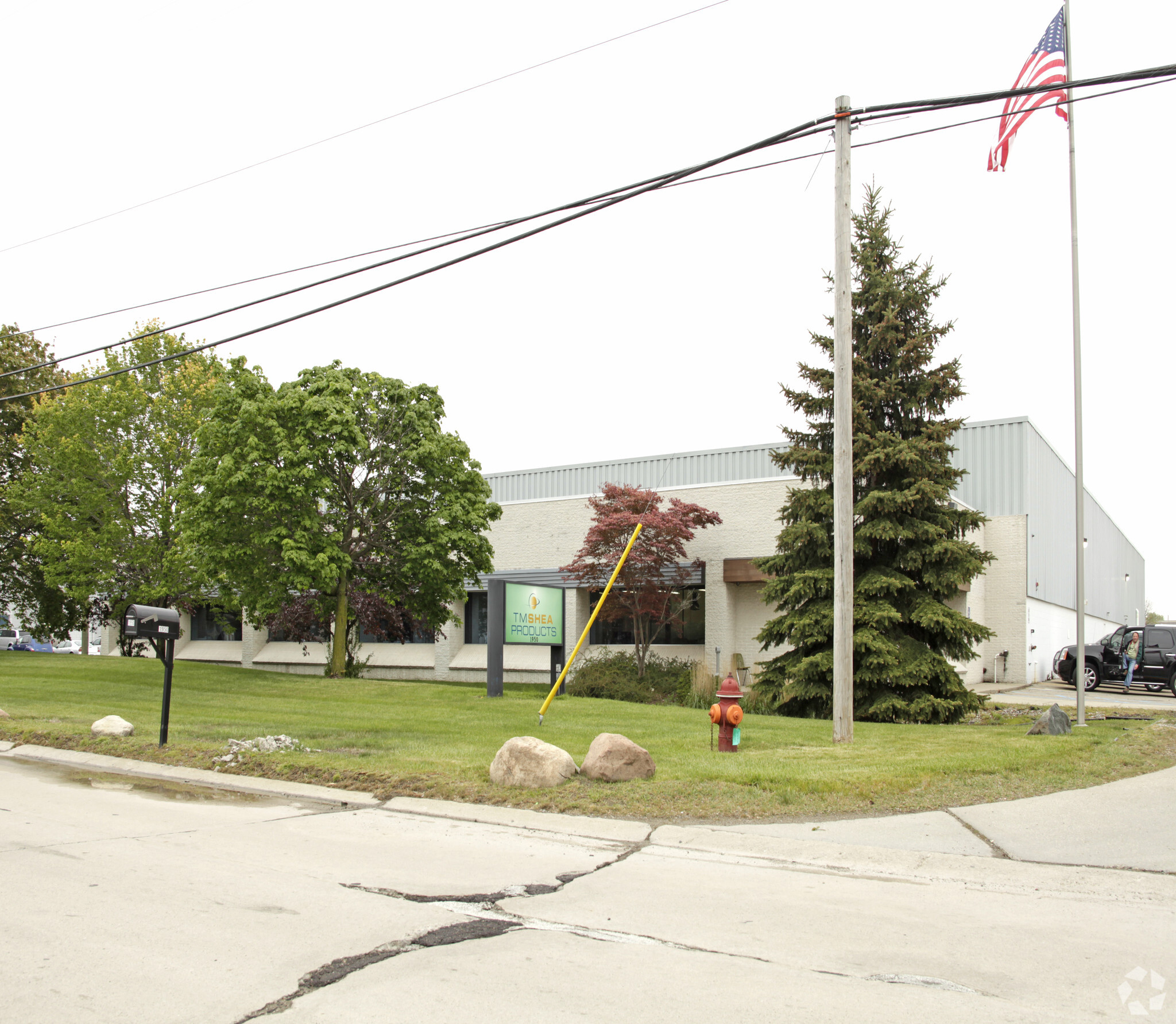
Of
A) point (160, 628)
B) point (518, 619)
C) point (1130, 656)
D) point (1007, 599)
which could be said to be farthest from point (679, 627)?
point (160, 628)

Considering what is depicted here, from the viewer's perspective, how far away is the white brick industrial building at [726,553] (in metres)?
26.8

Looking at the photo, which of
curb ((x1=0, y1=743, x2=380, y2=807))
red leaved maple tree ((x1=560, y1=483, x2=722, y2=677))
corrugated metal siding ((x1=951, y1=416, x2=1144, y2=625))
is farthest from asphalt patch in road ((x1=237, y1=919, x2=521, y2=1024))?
corrugated metal siding ((x1=951, y1=416, x2=1144, y2=625))

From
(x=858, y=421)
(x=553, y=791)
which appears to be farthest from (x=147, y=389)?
(x=553, y=791)

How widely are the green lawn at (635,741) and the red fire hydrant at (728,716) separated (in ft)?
0.93

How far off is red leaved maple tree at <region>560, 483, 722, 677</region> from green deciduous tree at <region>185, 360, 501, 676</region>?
9.35 feet

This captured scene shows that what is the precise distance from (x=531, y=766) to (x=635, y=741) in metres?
3.66

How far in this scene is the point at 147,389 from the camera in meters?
28.9

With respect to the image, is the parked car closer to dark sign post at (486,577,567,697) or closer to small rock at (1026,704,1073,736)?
dark sign post at (486,577,567,697)

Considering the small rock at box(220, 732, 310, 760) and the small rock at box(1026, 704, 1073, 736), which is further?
the small rock at box(1026, 704, 1073, 736)

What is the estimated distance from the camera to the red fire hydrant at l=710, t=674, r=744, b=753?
36.8 ft

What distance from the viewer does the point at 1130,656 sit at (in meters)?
27.5

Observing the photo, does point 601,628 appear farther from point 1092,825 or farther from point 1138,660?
point 1092,825

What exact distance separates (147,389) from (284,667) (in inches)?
488

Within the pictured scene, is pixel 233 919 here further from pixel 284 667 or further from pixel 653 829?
pixel 284 667
